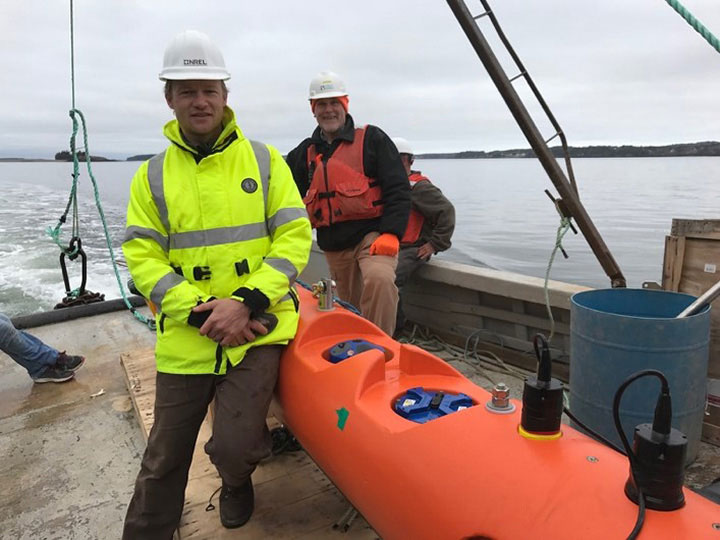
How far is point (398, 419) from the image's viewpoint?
1521 millimetres

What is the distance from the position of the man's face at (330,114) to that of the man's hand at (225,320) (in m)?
1.76

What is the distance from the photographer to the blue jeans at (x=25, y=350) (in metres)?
3.37

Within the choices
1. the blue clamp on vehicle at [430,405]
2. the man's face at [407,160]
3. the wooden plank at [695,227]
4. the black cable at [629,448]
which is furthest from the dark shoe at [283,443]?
the man's face at [407,160]

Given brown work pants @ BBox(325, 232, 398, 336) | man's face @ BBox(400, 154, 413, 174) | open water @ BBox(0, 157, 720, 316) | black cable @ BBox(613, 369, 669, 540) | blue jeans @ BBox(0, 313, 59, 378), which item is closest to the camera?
black cable @ BBox(613, 369, 669, 540)

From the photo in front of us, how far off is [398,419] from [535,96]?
2171mm

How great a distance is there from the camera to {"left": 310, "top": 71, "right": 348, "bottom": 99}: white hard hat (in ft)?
10.4

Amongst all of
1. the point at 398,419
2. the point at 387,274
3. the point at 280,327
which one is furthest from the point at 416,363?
the point at 387,274

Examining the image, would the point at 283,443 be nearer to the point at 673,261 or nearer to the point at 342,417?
the point at 342,417

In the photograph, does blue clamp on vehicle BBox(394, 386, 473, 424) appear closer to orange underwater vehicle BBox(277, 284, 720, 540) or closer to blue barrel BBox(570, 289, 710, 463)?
orange underwater vehicle BBox(277, 284, 720, 540)

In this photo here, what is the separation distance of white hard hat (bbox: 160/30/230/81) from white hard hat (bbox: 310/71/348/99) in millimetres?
1317

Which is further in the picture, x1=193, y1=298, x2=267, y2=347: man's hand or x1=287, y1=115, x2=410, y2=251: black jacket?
x1=287, y1=115, x2=410, y2=251: black jacket

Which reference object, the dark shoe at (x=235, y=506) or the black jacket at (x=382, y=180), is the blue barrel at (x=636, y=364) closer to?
the black jacket at (x=382, y=180)

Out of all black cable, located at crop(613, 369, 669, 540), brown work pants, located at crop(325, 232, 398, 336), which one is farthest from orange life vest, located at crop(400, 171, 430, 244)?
black cable, located at crop(613, 369, 669, 540)

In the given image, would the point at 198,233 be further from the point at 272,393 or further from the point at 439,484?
the point at 439,484
